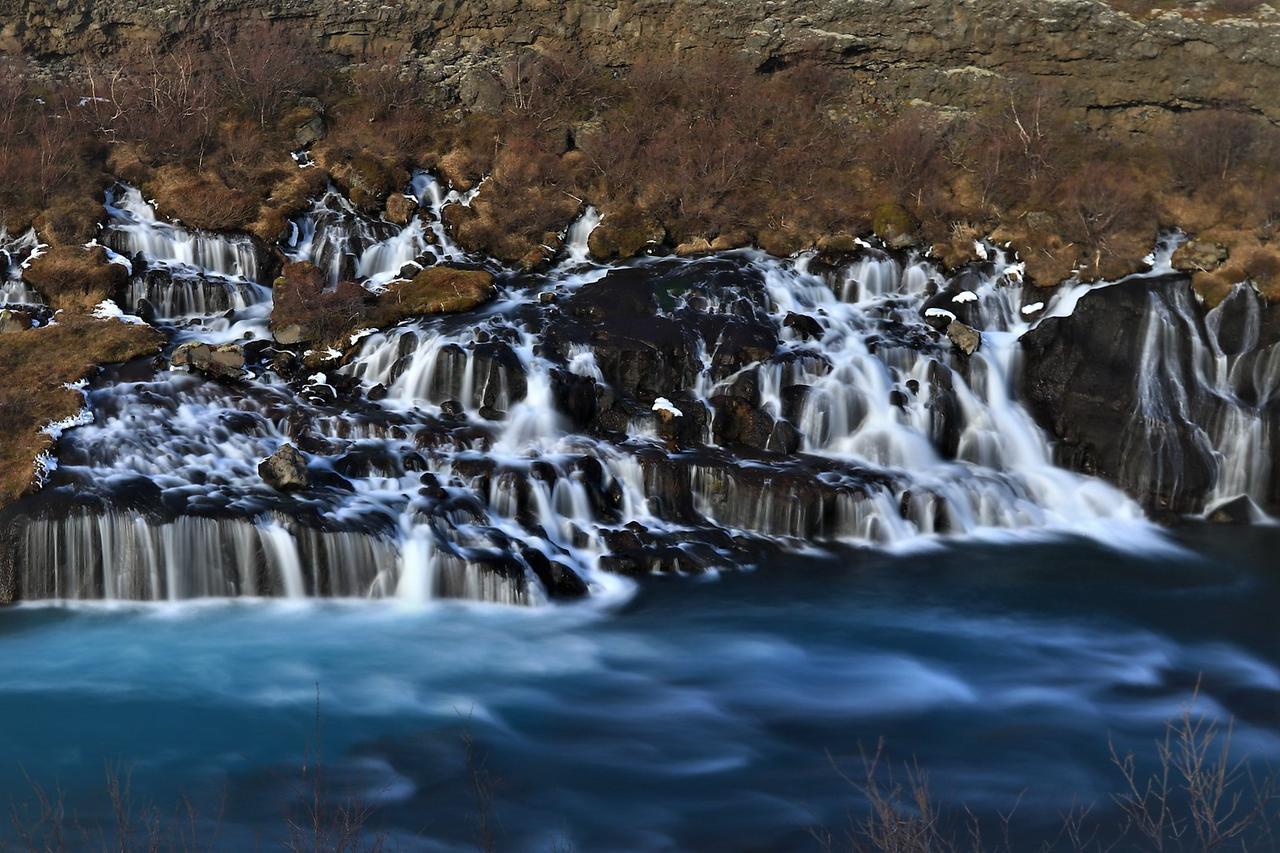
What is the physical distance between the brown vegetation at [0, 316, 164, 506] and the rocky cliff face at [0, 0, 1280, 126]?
12.0m

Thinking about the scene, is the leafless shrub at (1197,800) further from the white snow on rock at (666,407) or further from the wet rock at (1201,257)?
the wet rock at (1201,257)

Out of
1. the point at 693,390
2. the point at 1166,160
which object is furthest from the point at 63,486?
the point at 1166,160

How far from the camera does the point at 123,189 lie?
25.0 metres

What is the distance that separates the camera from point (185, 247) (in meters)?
23.3

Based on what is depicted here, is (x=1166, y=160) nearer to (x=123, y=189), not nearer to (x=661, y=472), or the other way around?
(x=661, y=472)

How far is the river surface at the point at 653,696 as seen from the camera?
10391 millimetres

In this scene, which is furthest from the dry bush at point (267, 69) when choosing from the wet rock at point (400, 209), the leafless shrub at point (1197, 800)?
the leafless shrub at point (1197, 800)

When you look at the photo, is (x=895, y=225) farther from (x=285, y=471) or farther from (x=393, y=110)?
(x=285, y=471)

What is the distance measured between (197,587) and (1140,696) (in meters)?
10.9

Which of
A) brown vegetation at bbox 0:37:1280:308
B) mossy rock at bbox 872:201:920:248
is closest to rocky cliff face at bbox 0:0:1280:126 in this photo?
brown vegetation at bbox 0:37:1280:308

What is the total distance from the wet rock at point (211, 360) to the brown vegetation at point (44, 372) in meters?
0.92

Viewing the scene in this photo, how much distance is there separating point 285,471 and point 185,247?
9.13m

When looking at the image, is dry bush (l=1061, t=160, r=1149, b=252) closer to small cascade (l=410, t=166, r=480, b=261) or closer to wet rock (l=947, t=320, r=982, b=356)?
wet rock (l=947, t=320, r=982, b=356)

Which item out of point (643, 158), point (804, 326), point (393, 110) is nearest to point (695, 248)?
point (643, 158)
